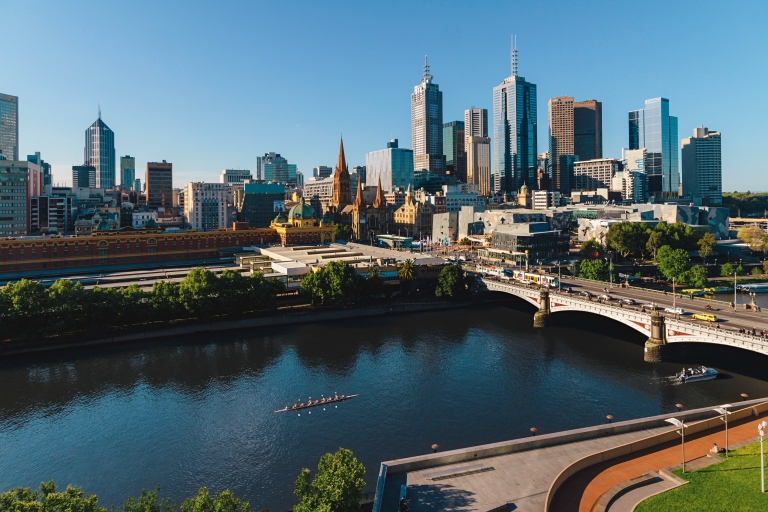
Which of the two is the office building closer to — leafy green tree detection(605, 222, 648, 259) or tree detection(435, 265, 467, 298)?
tree detection(435, 265, 467, 298)

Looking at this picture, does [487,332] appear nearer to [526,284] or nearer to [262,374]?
[526,284]

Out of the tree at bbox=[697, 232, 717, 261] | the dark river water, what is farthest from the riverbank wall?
the tree at bbox=[697, 232, 717, 261]

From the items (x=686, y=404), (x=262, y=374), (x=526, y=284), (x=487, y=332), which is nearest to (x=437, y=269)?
(x=526, y=284)

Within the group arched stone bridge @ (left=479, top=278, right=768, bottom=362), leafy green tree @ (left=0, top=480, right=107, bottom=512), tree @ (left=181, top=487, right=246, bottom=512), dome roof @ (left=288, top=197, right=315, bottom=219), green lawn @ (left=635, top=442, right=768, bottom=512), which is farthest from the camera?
dome roof @ (left=288, top=197, right=315, bottom=219)

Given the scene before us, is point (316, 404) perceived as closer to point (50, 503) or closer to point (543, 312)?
point (50, 503)

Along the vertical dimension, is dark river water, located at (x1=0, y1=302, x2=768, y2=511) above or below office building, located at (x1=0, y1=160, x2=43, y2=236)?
below

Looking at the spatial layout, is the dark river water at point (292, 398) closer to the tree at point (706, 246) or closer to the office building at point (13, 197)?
the tree at point (706, 246)
